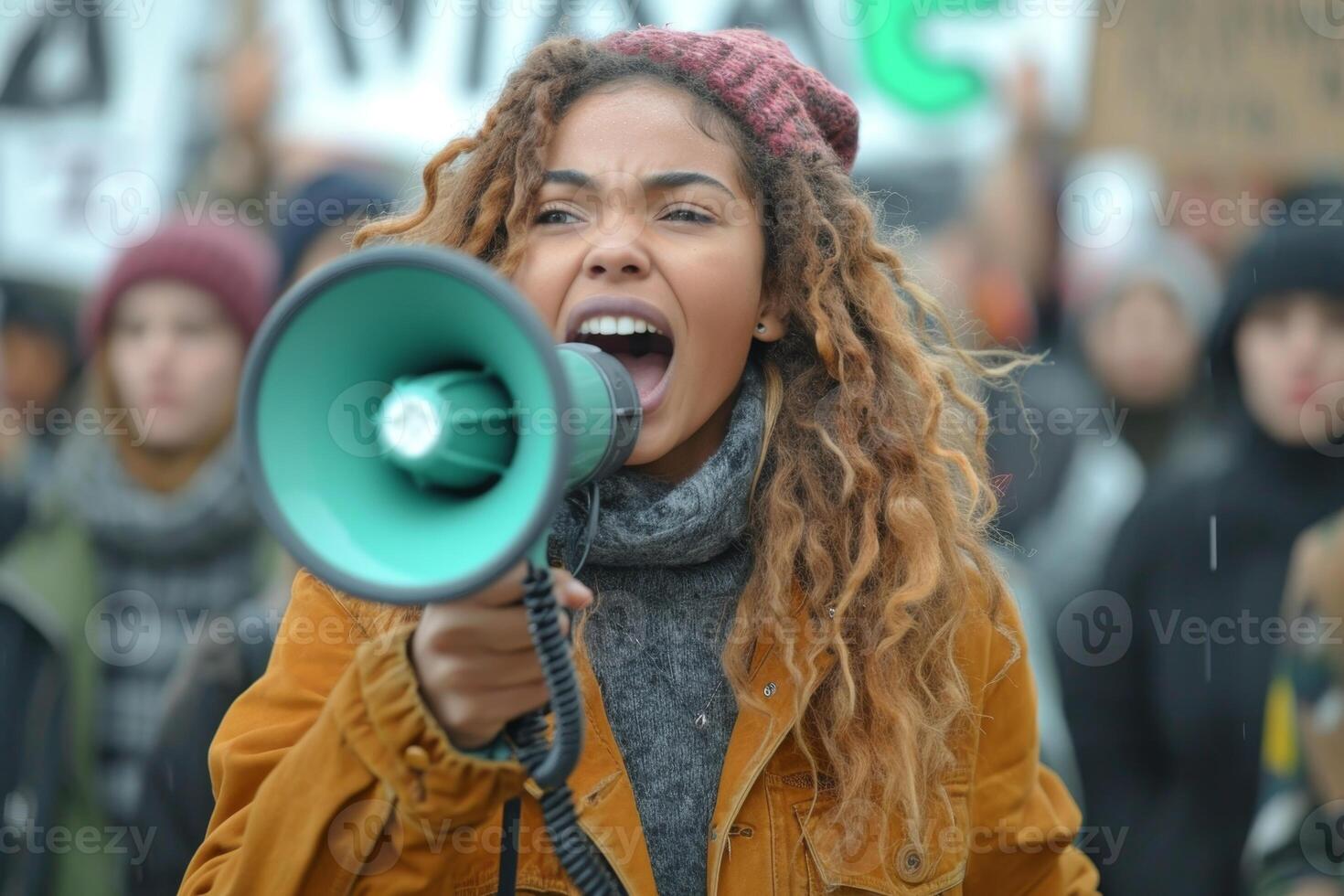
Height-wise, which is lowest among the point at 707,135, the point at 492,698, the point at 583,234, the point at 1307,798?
the point at 1307,798

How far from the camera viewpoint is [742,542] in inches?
89.0

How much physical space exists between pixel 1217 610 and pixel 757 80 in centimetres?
285

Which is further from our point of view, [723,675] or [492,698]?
[723,675]

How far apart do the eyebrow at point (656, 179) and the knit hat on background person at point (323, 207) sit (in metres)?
2.43

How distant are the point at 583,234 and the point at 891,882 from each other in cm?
110

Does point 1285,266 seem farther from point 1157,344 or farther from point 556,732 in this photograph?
point 556,732

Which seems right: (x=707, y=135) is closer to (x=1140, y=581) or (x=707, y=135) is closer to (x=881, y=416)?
(x=881, y=416)

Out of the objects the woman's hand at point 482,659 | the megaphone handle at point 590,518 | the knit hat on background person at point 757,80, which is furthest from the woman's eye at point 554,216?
the woman's hand at point 482,659

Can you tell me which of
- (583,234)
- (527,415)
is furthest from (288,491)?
(583,234)

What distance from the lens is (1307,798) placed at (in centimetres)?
403

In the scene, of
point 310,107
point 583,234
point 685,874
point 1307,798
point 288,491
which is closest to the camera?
point 288,491

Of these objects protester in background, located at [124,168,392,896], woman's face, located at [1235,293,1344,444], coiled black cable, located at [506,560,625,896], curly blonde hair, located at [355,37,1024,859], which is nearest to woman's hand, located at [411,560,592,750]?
coiled black cable, located at [506,560,625,896]

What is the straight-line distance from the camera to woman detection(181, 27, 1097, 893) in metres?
1.99

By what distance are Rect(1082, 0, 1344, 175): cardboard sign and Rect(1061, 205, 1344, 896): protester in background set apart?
0.35m
